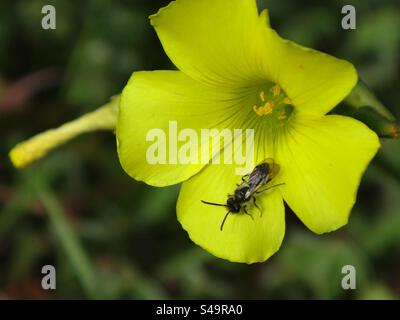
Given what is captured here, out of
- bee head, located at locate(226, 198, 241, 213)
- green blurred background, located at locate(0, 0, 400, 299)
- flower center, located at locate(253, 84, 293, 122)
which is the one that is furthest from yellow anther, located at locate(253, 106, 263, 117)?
green blurred background, located at locate(0, 0, 400, 299)

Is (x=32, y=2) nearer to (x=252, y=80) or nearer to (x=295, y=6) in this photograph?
(x=295, y=6)

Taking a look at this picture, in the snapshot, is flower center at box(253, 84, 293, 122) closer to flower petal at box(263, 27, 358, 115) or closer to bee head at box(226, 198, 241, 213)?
flower petal at box(263, 27, 358, 115)

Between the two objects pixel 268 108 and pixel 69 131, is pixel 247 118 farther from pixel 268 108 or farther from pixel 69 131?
pixel 69 131

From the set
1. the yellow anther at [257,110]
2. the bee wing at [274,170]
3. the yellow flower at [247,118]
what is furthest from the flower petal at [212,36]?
the bee wing at [274,170]

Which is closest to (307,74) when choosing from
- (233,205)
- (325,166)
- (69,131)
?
(325,166)

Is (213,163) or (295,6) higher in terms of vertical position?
(295,6)
